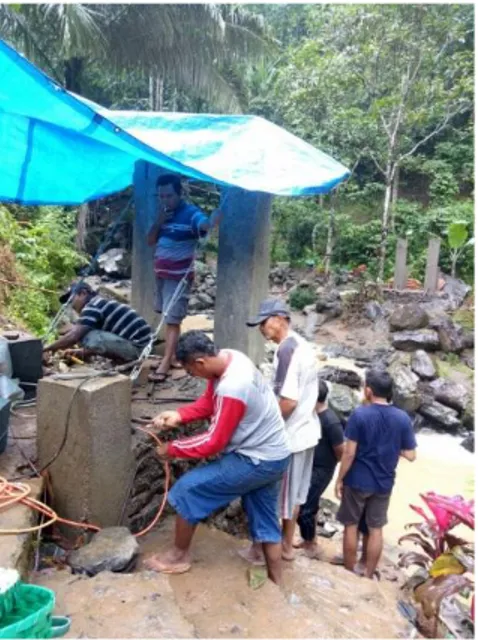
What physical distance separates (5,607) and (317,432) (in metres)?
2.02

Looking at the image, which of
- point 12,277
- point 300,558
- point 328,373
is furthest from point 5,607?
point 328,373

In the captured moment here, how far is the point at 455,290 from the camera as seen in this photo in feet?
48.6

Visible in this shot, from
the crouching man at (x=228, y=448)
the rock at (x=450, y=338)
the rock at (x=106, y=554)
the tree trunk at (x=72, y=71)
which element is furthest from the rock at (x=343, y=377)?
the tree trunk at (x=72, y=71)

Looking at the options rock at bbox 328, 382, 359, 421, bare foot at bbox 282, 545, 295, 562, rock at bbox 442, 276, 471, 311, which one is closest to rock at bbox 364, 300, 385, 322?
rock at bbox 442, 276, 471, 311

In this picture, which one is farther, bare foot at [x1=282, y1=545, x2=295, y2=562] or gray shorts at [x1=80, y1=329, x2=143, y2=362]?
gray shorts at [x1=80, y1=329, x2=143, y2=362]

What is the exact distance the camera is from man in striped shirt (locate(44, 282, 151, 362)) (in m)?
4.48

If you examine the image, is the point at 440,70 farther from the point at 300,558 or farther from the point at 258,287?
the point at 300,558

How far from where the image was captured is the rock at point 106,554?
2.80 meters

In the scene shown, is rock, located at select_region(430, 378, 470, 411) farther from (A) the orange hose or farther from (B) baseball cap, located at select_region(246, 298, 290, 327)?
(A) the orange hose

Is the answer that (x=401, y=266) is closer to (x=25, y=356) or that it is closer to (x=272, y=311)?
(x=272, y=311)

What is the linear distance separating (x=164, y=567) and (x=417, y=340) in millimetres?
9295

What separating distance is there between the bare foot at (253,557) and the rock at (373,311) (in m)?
10.2

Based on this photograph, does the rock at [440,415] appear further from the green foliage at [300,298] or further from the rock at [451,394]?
the green foliage at [300,298]

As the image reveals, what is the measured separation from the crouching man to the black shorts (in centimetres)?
89
